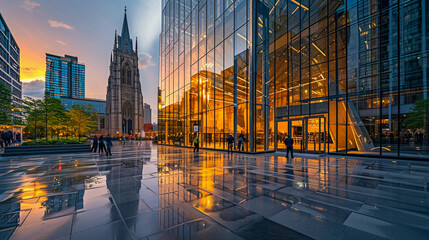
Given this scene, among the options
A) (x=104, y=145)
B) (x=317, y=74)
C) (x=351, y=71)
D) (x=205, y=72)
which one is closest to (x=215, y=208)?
(x=104, y=145)

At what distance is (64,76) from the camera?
17338 cm

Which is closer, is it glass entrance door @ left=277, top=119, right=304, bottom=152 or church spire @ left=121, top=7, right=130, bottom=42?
glass entrance door @ left=277, top=119, right=304, bottom=152

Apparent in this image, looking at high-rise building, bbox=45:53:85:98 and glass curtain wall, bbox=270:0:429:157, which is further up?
high-rise building, bbox=45:53:85:98

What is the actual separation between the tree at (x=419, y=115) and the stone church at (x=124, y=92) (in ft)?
270

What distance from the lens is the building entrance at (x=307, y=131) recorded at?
1577cm

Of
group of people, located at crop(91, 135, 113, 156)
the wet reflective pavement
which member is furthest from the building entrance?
group of people, located at crop(91, 135, 113, 156)

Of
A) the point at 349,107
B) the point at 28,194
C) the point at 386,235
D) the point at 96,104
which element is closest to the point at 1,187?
the point at 28,194

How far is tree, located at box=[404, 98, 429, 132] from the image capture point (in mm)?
14398

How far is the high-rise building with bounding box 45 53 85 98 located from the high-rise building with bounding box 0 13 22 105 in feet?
342

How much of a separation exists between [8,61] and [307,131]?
3735 inches

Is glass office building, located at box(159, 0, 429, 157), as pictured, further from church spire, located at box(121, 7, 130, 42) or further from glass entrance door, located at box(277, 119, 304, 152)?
church spire, located at box(121, 7, 130, 42)

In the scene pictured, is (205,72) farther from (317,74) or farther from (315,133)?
(315,133)

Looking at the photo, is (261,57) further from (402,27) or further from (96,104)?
(96,104)

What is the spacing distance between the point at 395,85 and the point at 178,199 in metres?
17.6
